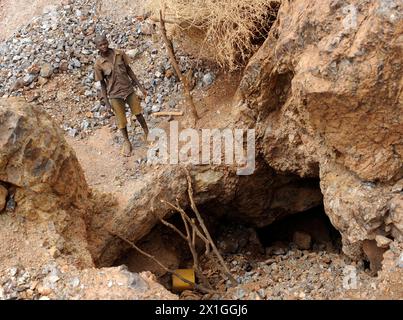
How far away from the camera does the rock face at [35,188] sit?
200 inches

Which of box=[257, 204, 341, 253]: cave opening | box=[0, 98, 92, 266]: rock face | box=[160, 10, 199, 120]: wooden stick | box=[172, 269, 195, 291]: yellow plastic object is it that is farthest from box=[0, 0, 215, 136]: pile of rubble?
box=[257, 204, 341, 253]: cave opening

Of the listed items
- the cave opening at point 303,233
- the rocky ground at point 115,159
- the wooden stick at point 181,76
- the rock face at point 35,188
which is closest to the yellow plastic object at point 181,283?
the rocky ground at point 115,159

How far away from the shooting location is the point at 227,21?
20.4 ft

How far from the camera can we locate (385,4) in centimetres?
445

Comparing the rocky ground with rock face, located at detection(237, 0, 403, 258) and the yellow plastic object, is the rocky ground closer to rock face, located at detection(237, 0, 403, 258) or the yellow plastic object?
the yellow plastic object

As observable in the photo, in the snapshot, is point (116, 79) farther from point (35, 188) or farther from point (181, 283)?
point (181, 283)

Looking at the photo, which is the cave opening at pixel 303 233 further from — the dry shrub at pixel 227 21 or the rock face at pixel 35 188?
the rock face at pixel 35 188

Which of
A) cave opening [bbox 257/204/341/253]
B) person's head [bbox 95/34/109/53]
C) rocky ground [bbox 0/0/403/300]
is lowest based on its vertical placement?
cave opening [bbox 257/204/341/253]

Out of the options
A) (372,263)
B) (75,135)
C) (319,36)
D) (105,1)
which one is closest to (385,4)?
(319,36)

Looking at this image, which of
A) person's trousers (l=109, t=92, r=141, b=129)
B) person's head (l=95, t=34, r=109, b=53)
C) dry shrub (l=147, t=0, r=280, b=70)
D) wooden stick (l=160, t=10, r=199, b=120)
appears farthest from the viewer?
wooden stick (l=160, t=10, r=199, b=120)

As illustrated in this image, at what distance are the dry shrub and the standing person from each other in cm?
89

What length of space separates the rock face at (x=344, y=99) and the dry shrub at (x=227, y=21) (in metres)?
0.37

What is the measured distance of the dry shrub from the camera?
242 inches

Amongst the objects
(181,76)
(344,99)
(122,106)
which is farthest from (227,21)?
(344,99)
